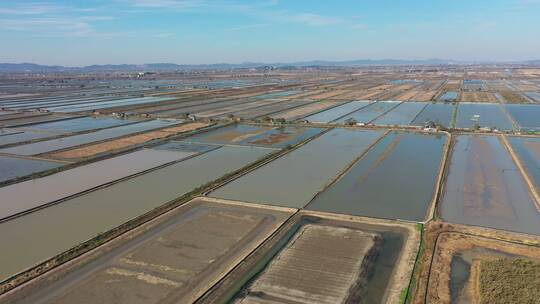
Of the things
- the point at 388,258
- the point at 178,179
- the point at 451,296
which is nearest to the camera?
the point at 451,296

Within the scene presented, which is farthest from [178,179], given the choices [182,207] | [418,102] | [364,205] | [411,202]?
[418,102]

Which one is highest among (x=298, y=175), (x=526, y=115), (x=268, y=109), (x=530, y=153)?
(x=268, y=109)

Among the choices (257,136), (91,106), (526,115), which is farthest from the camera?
(91,106)

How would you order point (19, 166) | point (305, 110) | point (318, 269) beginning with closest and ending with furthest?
point (318, 269) → point (19, 166) → point (305, 110)

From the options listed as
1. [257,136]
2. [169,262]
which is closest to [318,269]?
[169,262]

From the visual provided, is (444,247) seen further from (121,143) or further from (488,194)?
(121,143)

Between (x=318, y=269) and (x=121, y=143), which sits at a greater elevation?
(x=121, y=143)

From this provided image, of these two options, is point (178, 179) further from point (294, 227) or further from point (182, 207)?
point (294, 227)
